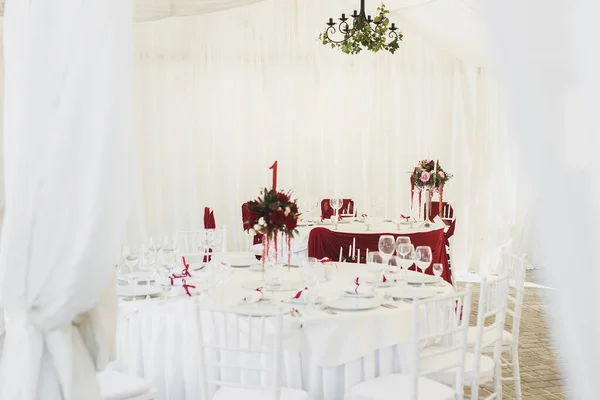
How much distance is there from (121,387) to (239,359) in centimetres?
59

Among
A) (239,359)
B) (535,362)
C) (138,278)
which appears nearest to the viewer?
(239,359)

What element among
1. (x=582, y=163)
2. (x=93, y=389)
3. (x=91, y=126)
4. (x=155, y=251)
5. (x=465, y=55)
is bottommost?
(x=93, y=389)

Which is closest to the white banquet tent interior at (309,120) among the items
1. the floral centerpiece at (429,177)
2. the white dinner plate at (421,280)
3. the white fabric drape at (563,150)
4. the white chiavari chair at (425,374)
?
the floral centerpiece at (429,177)

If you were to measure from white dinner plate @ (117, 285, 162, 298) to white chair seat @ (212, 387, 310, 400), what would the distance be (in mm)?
760

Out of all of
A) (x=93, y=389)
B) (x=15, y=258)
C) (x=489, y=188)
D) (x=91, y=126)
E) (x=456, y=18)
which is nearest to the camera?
(x=91, y=126)

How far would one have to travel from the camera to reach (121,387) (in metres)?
3.05

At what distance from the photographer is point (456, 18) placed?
776cm

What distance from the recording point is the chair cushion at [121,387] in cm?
300

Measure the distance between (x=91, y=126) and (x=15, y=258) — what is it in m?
0.50

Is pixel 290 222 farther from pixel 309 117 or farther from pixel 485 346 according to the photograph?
pixel 309 117

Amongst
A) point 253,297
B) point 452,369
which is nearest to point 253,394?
point 253,297

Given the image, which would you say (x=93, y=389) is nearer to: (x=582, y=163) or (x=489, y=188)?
(x=582, y=163)

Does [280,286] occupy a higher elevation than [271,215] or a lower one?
lower

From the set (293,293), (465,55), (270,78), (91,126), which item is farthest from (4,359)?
Answer: (465,55)
